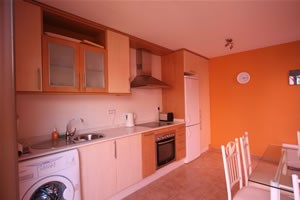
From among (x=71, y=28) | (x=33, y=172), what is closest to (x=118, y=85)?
(x=71, y=28)

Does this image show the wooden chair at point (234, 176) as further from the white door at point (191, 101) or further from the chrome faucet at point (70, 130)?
→ the chrome faucet at point (70, 130)

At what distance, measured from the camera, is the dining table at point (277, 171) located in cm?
120

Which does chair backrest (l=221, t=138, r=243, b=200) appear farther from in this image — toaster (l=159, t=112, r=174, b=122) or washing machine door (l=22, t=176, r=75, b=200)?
toaster (l=159, t=112, r=174, b=122)

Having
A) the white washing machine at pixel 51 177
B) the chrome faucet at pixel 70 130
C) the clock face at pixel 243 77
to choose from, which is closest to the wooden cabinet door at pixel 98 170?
the white washing machine at pixel 51 177

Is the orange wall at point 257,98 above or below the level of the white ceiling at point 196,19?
below

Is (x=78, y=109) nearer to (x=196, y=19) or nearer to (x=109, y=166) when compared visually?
(x=109, y=166)

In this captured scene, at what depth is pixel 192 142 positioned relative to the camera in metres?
3.51

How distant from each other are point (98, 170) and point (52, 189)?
497 millimetres

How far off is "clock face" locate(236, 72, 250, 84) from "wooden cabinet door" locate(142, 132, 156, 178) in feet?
8.49

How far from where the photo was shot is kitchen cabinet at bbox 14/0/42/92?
1569 mm

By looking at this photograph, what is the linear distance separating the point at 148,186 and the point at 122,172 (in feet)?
2.07

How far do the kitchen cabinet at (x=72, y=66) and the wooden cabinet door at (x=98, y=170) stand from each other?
2.55 feet

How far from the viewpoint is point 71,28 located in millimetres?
2236

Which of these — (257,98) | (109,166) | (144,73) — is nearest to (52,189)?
(109,166)
